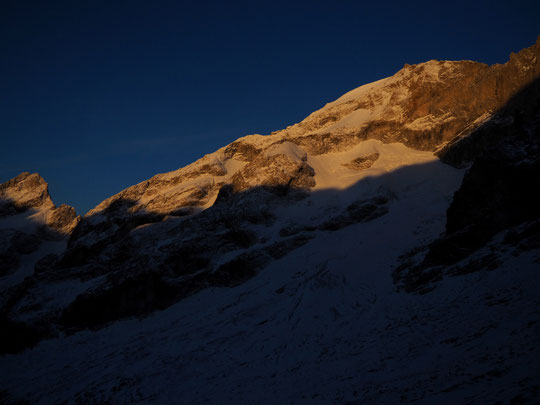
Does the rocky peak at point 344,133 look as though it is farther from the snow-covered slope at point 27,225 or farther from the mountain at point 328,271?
the snow-covered slope at point 27,225

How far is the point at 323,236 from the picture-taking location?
42906mm

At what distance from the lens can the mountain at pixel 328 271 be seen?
16312 mm

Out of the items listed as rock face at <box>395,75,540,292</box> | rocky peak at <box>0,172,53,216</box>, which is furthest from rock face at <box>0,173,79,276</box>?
rock face at <box>395,75,540,292</box>

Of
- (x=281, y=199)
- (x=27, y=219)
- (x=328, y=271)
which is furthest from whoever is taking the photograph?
(x=27, y=219)

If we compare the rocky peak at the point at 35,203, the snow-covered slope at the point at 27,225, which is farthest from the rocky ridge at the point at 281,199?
the rocky peak at the point at 35,203

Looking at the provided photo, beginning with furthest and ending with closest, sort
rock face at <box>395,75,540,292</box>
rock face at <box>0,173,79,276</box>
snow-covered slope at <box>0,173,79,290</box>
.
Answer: rock face at <box>0,173,79,276</box> < snow-covered slope at <box>0,173,79,290</box> < rock face at <box>395,75,540,292</box>

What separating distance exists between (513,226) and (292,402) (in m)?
17.3

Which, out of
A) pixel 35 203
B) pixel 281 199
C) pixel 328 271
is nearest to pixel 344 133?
pixel 281 199

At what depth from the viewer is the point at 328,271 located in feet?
108

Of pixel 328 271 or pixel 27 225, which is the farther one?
pixel 27 225

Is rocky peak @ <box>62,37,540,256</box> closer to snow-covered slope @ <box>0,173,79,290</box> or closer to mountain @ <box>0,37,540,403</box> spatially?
mountain @ <box>0,37,540,403</box>

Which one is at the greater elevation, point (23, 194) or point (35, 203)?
point (23, 194)

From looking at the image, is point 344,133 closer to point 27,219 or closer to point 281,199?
point 281,199

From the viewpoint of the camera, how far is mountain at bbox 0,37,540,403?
53.5 feet
